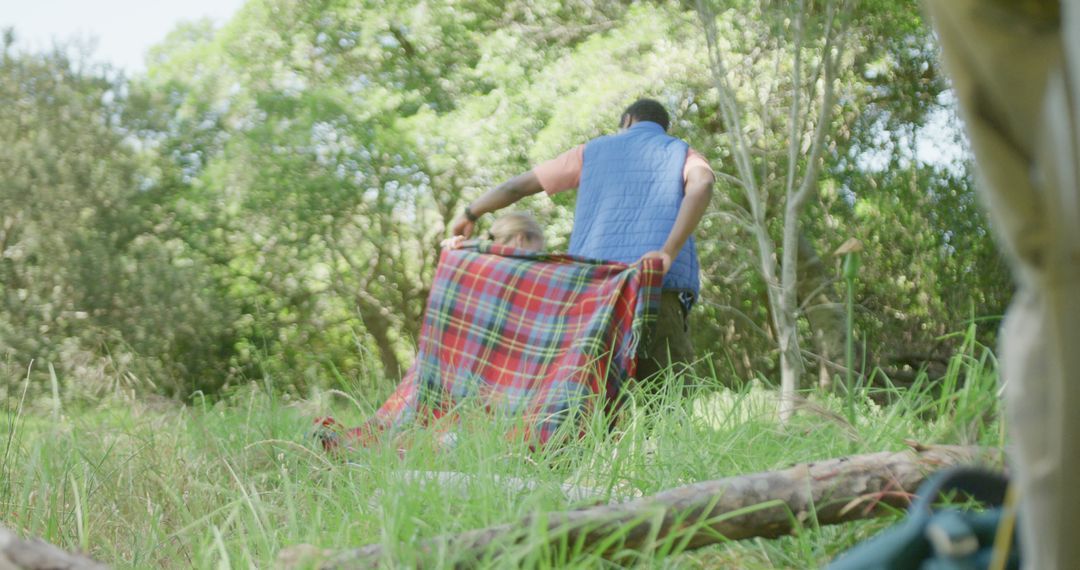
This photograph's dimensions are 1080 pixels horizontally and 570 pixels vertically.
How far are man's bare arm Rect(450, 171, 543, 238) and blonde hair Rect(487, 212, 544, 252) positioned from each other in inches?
5.0

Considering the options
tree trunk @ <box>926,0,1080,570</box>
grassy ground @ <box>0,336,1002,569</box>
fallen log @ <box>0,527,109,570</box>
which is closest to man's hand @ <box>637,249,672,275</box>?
grassy ground @ <box>0,336,1002,569</box>

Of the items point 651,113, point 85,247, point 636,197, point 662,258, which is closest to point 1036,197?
point 662,258

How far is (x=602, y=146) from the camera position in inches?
201

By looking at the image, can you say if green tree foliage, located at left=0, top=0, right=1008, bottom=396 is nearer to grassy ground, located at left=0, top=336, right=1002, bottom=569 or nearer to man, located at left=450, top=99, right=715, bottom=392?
man, located at left=450, top=99, right=715, bottom=392

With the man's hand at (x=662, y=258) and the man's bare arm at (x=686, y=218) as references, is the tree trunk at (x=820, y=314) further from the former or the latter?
the man's hand at (x=662, y=258)

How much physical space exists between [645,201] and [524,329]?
81 cm

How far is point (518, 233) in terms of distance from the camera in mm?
4934

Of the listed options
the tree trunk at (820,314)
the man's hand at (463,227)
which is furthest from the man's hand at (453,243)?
the tree trunk at (820,314)

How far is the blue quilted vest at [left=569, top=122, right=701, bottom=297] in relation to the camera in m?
4.76

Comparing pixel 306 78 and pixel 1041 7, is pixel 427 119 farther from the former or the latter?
pixel 1041 7

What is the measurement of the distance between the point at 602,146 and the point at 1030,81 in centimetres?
433

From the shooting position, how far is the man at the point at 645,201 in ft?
15.5

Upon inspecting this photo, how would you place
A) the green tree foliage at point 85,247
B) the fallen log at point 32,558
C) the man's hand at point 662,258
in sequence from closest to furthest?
the fallen log at point 32,558 < the man's hand at point 662,258 < the green tree foliage at point 85,247

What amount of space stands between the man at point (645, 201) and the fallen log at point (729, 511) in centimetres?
255
